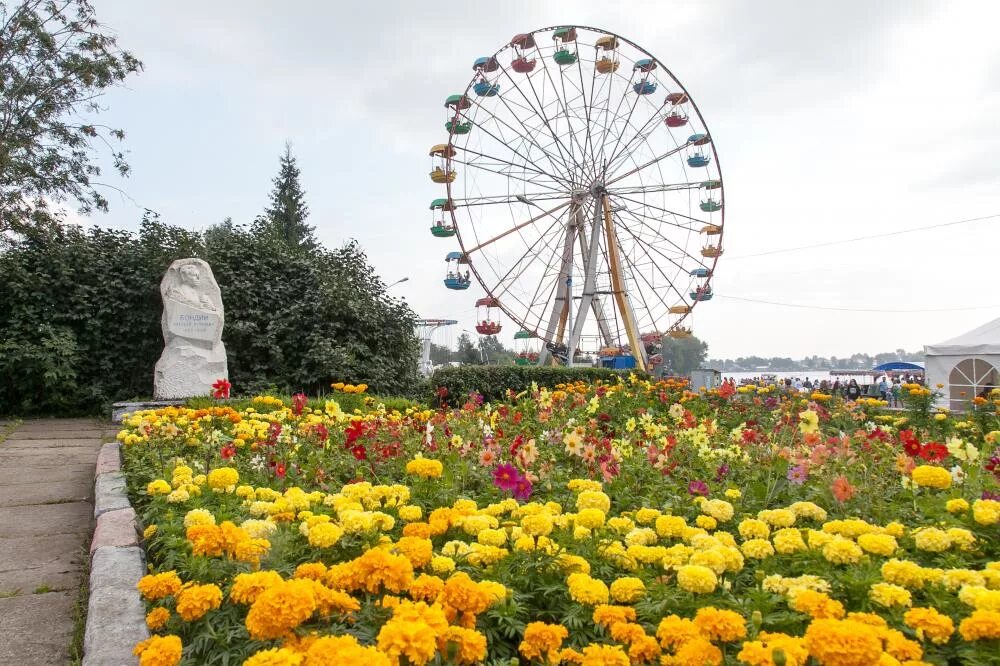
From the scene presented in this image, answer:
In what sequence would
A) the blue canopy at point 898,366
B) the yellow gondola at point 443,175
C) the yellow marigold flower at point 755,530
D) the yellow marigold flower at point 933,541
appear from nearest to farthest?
1. the yellow marigold flower at point 933,541
2. the yellow marigold flower at point 755,530
3. the yellow gondola at point 443,175
4. the blue canopy at point 898,366

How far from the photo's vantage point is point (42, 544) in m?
3.42

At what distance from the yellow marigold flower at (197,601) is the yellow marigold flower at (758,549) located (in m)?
1.45

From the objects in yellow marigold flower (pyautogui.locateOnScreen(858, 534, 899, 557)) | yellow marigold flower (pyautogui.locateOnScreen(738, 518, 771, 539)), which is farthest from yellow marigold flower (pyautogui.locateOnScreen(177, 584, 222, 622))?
yellow marigold flower (pyautogui.locateOnScreen(858, 534, 899, 557))

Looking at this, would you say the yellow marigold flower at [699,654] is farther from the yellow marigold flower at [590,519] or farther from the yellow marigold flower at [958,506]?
the yellow marigold flower at [958,506]

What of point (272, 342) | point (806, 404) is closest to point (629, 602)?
point (806, 404)

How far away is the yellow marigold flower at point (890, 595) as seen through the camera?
156 centimetres

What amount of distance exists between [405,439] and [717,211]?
61.5ft

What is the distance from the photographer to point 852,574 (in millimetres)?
1754

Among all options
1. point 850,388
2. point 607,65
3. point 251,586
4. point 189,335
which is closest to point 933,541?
point 251,586

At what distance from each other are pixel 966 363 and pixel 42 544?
1292 cm

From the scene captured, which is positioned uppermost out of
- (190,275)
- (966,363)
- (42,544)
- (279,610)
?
(190,275)

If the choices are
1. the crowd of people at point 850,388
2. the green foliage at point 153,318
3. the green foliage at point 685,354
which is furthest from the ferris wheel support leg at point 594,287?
the green foliage at point 685,354

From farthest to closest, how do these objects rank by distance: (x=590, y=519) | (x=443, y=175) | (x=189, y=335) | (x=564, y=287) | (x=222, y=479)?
1. (x=564, y=287)
2. (x=443, y=175)
3. (x=189, y=335)
4. (x=222, y=479)
5. (x=590, y=519)

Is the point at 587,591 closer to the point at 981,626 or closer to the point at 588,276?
the point at 981,626
